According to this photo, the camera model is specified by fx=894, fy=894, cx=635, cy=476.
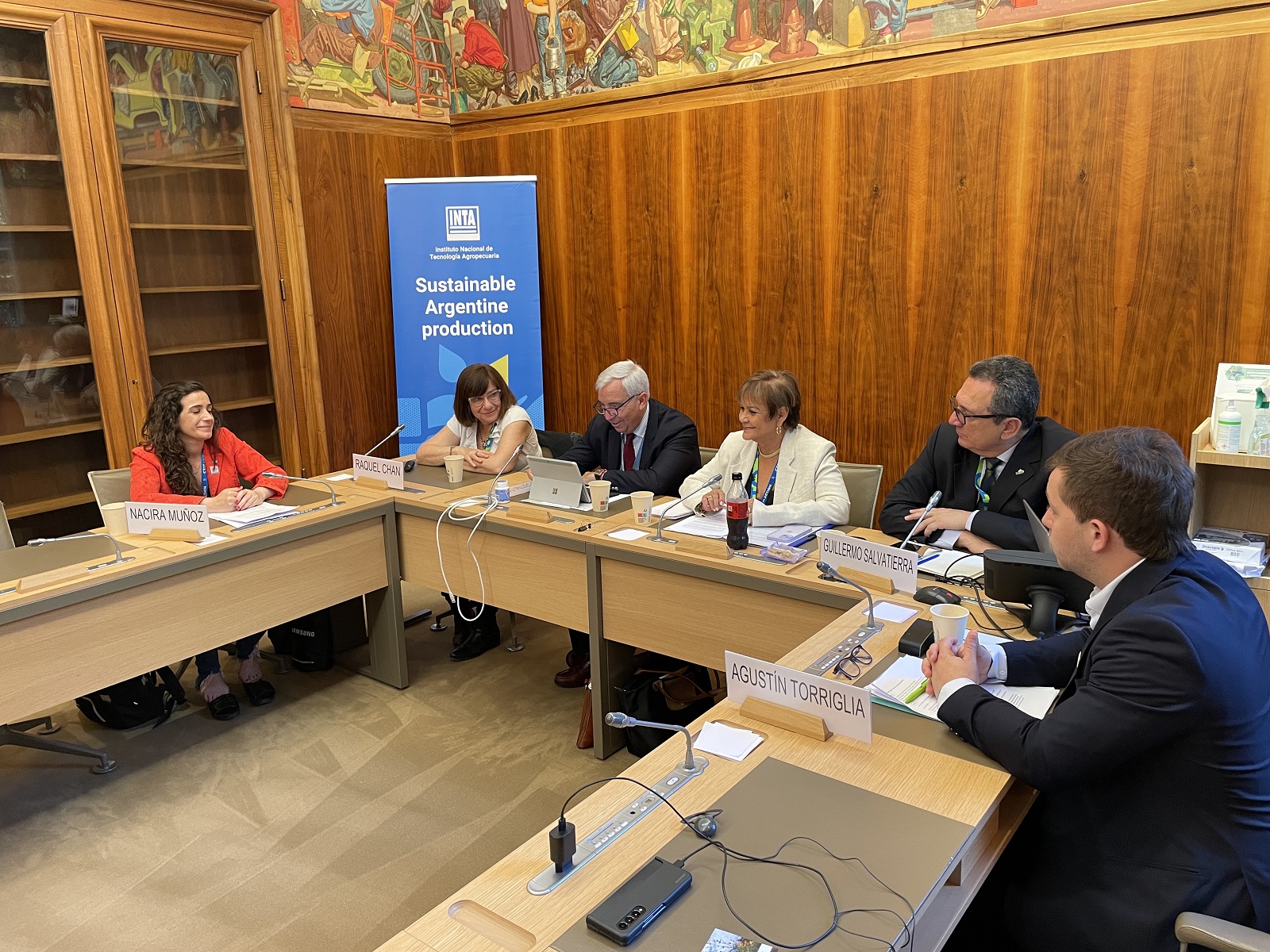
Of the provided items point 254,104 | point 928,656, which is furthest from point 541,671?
point 254,104

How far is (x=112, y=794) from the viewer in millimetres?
2691

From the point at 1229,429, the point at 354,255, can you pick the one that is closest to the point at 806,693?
the point at 1229,429

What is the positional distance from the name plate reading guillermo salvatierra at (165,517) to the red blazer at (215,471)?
0.17 metres

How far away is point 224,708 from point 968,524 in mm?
2532

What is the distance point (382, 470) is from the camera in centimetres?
334

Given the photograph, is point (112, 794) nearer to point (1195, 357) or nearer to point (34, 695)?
point (34, 695)

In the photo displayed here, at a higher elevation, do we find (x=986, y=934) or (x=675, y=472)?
(x=675, y=472)

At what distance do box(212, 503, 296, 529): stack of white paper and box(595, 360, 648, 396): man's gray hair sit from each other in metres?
1.18

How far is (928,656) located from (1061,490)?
43 cm

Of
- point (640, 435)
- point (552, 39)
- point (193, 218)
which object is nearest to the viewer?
point (640, 435)

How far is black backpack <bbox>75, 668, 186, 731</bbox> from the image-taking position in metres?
3.05

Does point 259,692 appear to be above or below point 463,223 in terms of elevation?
below

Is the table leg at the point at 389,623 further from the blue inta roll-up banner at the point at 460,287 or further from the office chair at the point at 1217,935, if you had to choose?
the office chair at the point at 1217,935

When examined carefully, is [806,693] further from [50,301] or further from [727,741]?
[50,301]
